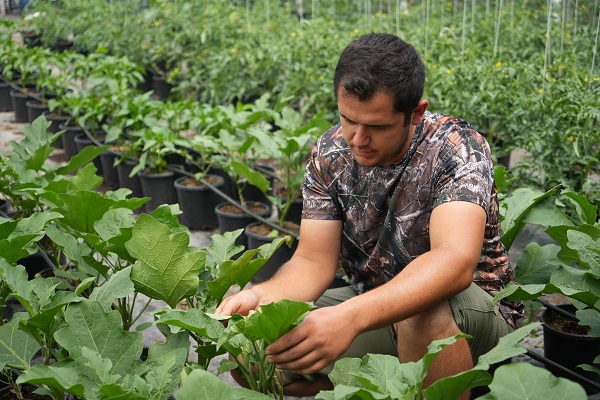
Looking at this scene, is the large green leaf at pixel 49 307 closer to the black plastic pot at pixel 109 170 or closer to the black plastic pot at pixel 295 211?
the black plastic pot at pixel 295 211

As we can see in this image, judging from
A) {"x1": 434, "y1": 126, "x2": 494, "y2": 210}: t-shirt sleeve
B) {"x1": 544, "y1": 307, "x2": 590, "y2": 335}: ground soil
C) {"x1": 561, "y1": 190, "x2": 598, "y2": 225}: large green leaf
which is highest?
{"x1": 434, "y1": 126, "x2": 494, "y2": 210}: t-shirt sleeve

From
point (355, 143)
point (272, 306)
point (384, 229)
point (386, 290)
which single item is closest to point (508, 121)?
point (384, 229)

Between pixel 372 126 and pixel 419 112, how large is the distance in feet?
0.67

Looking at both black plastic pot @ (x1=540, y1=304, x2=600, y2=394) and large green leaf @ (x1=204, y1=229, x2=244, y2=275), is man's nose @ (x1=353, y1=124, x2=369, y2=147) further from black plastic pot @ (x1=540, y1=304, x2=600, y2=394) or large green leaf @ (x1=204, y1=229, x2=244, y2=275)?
black plastic pot @ (x1=540, y1=304, x2=600, y2=394)

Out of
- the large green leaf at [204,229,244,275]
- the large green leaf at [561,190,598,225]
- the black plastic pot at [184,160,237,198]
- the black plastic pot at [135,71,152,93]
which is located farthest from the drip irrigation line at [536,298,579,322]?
the black plastic pot at [135,71,152,93]

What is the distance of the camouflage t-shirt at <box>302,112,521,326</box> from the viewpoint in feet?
8.20

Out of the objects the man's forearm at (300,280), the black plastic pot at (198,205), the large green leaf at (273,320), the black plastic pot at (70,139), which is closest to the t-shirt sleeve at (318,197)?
the man's forearm at (300,280)

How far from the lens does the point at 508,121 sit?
186 inches

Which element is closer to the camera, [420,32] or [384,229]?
[384,229]

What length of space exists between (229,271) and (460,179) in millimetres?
781

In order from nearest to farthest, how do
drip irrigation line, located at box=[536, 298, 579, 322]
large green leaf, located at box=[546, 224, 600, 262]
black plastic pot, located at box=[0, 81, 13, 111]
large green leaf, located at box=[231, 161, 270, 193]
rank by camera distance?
large green leaf, located at box=[546, 224, 600, 262], drip irrigation line, located at box=[536, 298, 579, 322], large green leaf, located at box=[231, 161, 270, 193], black plastic pot, located at box=[0, 81, 13, 111]

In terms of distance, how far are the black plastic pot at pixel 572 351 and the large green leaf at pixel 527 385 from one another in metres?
1.54

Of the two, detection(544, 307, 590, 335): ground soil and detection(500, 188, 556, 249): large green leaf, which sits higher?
detection(500, 188, 556, 249): large green leaf

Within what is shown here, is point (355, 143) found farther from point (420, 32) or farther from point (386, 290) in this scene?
point (420, 32)
